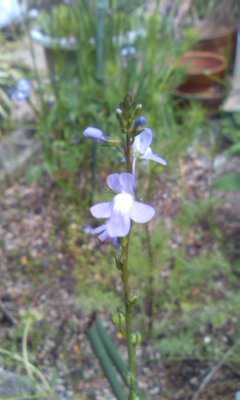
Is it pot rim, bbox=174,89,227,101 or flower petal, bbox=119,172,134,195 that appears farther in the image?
pot rim, bbox=174,89,227,101

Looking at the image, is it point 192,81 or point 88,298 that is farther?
point 192,81

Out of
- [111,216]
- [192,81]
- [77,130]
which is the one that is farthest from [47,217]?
[111,216]

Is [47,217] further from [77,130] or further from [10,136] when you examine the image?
[10,136]

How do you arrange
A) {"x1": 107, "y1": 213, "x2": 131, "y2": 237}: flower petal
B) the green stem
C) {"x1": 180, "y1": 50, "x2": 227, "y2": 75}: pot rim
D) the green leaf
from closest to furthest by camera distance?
1. {"x1": 107, "y1": 213, "x2": 131, "y2": 237}: flower petal
2. the green stem
3. the green leaf
4. {"x1": 180, "y1": 50, "x2": 227, "y2": 75}: pot rim

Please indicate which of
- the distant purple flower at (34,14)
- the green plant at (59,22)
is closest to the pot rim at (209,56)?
the green plant at (59,22)

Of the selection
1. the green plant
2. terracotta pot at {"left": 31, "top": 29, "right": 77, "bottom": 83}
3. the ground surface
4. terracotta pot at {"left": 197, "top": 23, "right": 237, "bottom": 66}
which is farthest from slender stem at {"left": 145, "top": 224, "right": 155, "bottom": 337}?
terracotta pot at {"left": 197, "top": 23, "right": 237, "bottom": 66}

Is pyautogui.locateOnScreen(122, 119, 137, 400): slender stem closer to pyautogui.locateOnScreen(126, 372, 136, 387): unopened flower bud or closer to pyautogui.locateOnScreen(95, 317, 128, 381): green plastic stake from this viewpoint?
pyautogui.locateOnScreen(126, 372, 136, 387): unopened flower bud

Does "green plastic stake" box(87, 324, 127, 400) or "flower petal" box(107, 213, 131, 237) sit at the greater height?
"flower petal" box(107, 213, 131, 237)
